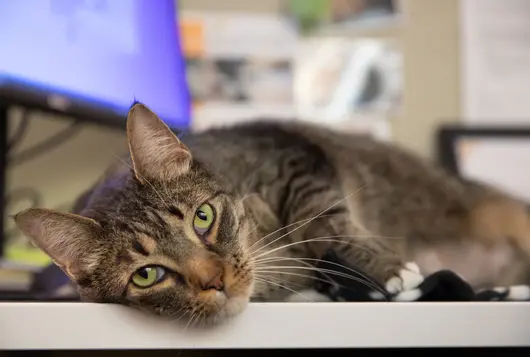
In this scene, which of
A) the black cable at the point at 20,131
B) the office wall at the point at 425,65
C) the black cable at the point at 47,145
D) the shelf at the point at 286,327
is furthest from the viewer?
the office wall at the point at 425,65

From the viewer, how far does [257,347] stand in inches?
22.1

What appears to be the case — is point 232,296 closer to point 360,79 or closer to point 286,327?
point 286,327

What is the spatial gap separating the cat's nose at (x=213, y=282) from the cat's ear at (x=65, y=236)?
141 mm

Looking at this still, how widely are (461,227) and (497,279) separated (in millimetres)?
161

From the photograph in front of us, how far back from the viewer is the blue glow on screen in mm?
895

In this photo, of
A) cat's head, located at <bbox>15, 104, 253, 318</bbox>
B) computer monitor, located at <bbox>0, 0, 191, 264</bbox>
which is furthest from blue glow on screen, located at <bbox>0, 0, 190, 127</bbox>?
cat's head, located at <bbox>15, 104, 253, 318</bbox>

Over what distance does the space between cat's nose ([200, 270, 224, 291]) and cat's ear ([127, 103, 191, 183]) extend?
151 millimetres

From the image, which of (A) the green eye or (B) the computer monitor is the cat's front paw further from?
(B) the computer monitor

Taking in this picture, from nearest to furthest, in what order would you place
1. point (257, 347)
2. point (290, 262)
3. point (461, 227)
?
point (257, 347) → point (290, 262) → point (461, 227)

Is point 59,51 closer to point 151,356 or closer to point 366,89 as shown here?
point 151,356

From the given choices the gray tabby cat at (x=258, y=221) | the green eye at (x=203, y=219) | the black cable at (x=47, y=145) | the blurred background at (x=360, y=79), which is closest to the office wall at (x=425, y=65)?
the blurred background at (x=360, y=79)

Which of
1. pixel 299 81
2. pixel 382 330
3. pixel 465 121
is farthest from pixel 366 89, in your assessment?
pixel 382 330

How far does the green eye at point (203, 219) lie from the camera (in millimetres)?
686

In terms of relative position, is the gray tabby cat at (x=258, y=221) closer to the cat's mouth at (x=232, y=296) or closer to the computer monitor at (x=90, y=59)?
the cat's mouth at (x=232, y=296)
